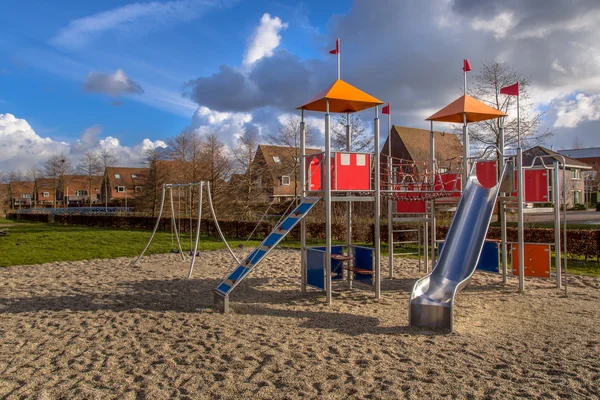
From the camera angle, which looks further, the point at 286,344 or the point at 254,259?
the point at 254,259

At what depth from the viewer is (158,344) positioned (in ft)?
18.7

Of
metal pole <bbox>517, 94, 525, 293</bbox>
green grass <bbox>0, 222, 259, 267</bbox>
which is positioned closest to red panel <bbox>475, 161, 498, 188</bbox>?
metal pole <bbox>517, 94, 525, 293</bbox>

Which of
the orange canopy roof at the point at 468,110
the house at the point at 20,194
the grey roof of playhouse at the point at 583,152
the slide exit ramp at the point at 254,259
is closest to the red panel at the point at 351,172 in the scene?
the slide exit ramp at the point at 254,259

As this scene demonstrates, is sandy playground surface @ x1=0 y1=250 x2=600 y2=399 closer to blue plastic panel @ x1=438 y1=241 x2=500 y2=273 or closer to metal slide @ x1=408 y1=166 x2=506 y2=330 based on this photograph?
metal slide @ x1=408 y1=166 x2=506 y2=330

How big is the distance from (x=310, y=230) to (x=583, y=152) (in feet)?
264

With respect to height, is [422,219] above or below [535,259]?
above

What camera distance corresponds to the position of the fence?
43.9 ft

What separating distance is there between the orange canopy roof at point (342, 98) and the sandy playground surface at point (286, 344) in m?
3.38

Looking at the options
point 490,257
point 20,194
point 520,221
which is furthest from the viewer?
point 20,194

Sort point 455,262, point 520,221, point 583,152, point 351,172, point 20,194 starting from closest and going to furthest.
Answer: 1. point 455,262
2. point 351,172
3. point 520,221
4. point 20,194
5. point 583,152

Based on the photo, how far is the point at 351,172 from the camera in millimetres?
8398

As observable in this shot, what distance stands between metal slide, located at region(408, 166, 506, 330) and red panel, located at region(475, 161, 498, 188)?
22 cm

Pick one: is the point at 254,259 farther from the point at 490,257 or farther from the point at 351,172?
the point at 490,257

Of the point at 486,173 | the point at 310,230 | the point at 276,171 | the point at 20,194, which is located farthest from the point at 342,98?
the point at 20,194
